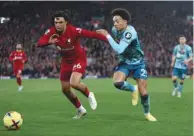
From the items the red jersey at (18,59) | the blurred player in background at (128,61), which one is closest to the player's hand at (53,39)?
the blurred player in background at (128,61)

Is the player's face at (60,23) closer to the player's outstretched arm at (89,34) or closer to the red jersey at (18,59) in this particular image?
the player's outstretched arm at (89,34)

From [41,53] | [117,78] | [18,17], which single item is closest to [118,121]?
[117,78]

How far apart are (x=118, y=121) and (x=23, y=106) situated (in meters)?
4.69

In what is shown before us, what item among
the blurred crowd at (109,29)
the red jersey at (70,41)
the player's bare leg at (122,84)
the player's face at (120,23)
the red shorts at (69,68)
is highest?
the player's face at (120,23)

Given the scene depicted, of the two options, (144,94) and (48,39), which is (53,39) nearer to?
(48,39)

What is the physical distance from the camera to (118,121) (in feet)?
38.3

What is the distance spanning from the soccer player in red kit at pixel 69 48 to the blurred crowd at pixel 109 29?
18.7 m

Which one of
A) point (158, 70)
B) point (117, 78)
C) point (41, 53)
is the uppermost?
point (117, 78)

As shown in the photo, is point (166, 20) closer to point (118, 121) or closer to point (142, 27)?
point (142, 27)

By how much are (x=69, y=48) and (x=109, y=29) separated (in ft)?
95.4

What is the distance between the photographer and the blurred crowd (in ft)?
111

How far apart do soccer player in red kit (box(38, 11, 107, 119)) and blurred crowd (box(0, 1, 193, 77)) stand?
61.4 feet

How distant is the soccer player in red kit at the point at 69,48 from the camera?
40.0 feet

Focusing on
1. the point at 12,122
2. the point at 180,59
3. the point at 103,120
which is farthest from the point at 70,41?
the point at 180,59
